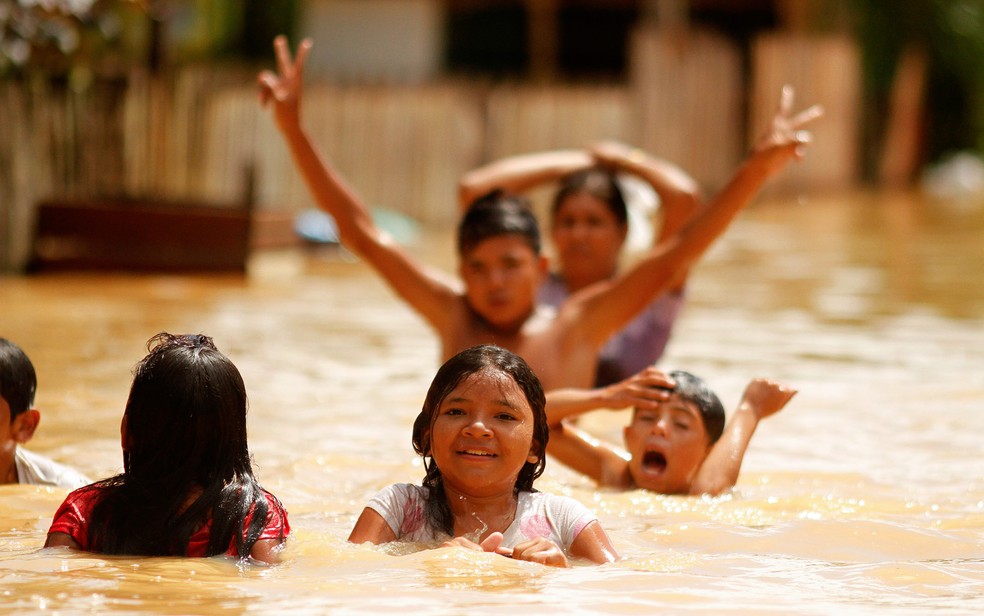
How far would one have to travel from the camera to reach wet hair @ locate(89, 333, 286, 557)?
400 cm

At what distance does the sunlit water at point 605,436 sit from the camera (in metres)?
3.86

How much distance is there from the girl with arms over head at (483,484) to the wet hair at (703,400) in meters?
1.03

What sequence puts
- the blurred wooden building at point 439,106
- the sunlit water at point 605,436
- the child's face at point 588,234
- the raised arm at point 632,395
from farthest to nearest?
the blurred wooden building at point 439,106 → the child's face at point 588,234 → the raised arm at point 632,395 → the sunlit water at point 605,436

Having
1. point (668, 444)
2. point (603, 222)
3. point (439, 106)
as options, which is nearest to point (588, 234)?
point (603, 222)

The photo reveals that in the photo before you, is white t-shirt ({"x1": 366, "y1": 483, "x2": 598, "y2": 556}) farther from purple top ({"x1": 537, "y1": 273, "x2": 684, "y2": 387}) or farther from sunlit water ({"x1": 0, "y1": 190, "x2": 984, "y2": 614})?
purple top ({"x1": 537, "y1": 273, "x2": 684, "y2": 387})

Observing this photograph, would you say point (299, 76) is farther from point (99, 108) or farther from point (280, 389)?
point (99, 108)

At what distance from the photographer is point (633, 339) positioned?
7211 millimetres

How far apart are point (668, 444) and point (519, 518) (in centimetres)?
114

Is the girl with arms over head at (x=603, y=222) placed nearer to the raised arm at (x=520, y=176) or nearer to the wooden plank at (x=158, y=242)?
the raised arm at (x=520, y=176)

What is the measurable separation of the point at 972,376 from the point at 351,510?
433 cm

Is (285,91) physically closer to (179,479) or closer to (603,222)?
(603,222)

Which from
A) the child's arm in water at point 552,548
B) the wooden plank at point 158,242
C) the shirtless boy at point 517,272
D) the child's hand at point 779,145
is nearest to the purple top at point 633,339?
the shirtless boy at point 517,272

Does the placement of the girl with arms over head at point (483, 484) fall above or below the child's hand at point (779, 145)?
below

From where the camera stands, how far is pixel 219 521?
13.3ft
